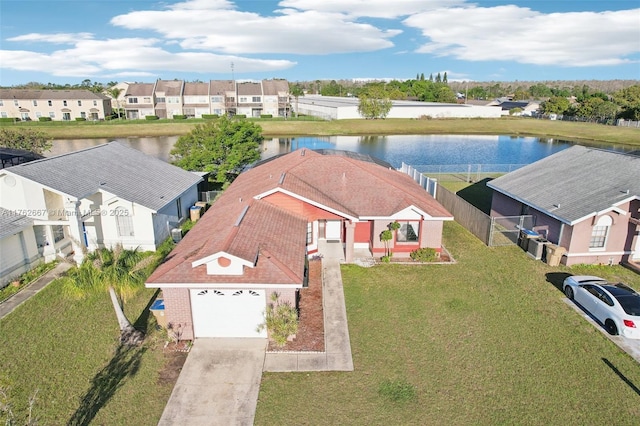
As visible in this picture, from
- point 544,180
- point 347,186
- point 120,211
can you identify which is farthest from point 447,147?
point 120,211

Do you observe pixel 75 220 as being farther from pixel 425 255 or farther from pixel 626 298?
pixel 626 298

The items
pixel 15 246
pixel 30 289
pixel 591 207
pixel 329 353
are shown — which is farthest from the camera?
pixel 591 207

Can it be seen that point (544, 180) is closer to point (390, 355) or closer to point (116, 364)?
point (390, 355)

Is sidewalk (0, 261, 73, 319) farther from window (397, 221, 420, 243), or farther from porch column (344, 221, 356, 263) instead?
window (397, 221, 420, 243)

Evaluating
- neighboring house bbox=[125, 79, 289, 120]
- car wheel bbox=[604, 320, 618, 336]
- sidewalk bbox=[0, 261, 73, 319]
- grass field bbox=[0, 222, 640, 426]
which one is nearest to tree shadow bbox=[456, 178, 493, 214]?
grass field bbox=[0, 222, 640, 426]

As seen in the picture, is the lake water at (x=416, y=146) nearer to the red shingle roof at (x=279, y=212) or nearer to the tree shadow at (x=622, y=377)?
the red shingle roof at (x=279, y=212)

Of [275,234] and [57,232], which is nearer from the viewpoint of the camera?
A: [275,234]

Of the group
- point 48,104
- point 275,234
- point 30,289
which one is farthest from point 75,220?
point 48,104
